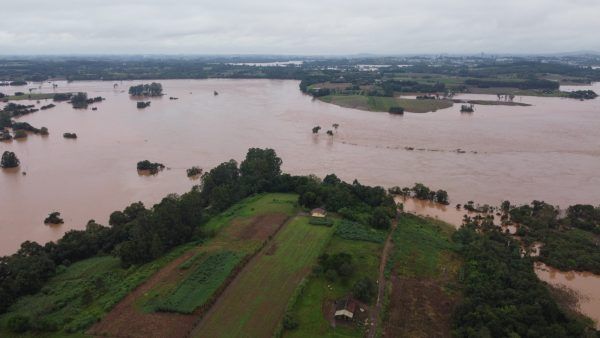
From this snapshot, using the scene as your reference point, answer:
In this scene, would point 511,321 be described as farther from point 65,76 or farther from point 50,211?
point 65,76

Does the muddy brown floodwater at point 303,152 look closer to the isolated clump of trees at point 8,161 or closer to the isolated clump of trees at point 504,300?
the isolated clump of trees at point 8,161

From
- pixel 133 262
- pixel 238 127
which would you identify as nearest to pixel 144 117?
pixel 238 127

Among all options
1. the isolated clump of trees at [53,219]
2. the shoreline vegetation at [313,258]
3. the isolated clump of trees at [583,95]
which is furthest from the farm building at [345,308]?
the isolated clump of trees at [583,95]

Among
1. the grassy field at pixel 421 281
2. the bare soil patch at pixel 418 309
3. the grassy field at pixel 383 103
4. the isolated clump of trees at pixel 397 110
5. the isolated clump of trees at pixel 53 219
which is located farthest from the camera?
the grassy field at pixel 383 103

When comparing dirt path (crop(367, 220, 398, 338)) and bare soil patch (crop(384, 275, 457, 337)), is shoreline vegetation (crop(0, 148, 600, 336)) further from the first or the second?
dirt path (crop(367, 220, 398, 338))

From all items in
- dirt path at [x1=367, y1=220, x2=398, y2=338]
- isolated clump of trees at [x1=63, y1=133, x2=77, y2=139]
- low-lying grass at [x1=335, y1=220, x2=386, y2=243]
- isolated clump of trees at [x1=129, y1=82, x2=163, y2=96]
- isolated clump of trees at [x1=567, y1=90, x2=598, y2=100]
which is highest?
isolated clump of trees at [x1=129, y1=82, x2=163, y2=96]

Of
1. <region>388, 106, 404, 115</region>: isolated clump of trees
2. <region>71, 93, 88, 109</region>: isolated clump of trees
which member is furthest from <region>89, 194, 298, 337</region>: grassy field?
<region>71, 93, 88, 109</region>: isolated clump of trees

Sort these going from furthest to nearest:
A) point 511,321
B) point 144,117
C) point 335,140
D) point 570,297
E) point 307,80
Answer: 1. point 307,80
2. point 144,117
3. point 335,140
4. point 570,297
5. point 511,321
